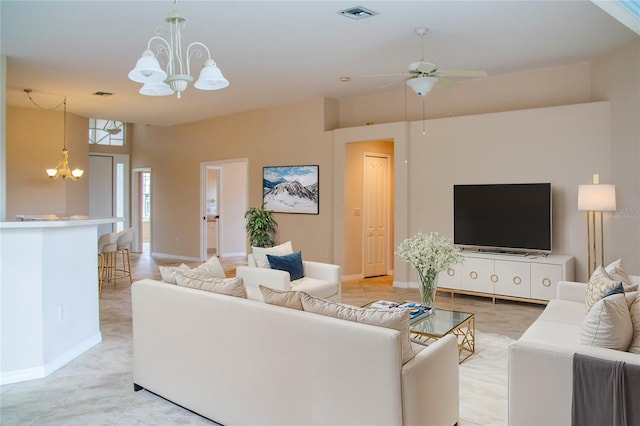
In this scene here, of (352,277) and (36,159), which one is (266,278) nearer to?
(352,277)

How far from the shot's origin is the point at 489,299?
6297 mm

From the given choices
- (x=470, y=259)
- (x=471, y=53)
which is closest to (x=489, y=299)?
(x=470, y=259)

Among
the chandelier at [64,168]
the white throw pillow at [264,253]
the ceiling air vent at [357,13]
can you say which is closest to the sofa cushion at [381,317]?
the white throw pillow at [264,253]

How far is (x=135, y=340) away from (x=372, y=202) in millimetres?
5632

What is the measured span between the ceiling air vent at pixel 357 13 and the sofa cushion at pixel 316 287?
267 centimetres

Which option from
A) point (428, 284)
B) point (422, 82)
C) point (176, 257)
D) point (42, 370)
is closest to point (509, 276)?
point (428, 284)

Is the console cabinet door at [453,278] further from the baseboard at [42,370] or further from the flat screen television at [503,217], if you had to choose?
the baseboard at [42,370]

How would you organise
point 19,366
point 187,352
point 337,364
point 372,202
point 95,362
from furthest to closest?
point 372,202 → point 95,362 → point 19,366 → point 187,352 → point 337,364

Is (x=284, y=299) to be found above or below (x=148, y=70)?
below

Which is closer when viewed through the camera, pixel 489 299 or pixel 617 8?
pixel 617 8

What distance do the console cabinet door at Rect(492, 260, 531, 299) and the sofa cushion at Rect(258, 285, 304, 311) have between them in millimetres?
4151

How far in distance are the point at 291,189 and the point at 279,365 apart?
613cm

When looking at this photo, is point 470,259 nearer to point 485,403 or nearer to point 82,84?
point 485,403

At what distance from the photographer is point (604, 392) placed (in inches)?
82.0
